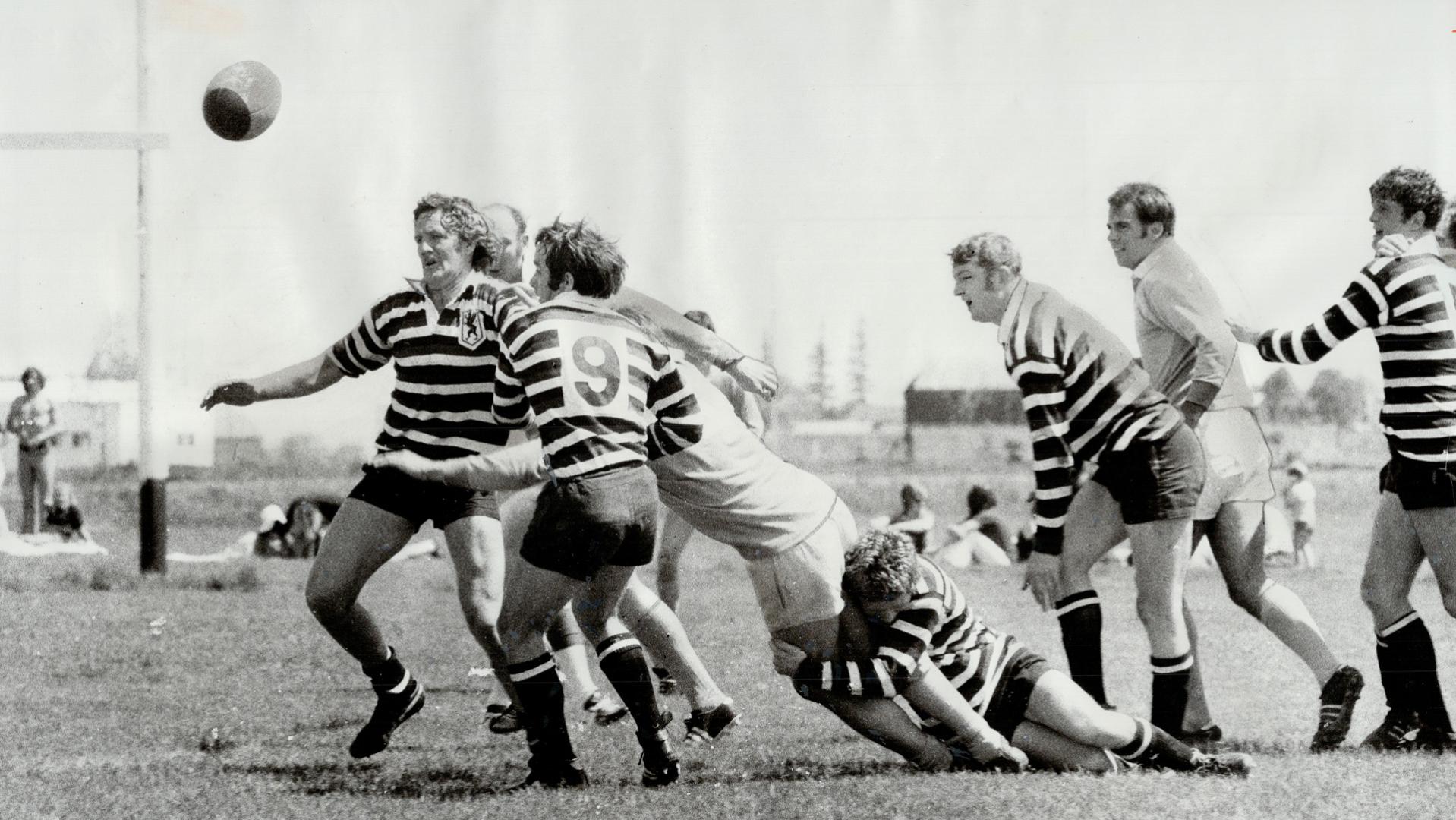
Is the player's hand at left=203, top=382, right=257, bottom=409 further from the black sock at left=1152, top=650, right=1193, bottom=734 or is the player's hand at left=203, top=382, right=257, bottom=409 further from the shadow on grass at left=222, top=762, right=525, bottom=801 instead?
the black sock at left=1152, top=650, right=1193, bottom=734

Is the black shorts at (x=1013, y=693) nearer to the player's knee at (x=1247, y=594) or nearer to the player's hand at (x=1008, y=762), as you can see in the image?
the player's hand at (x=1008, y=762)

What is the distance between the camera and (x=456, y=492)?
11.6ft

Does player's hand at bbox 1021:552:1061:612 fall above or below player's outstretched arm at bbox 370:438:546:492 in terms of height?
below

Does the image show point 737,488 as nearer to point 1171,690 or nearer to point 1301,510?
point 1171,690

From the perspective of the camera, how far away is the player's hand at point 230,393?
3.64m

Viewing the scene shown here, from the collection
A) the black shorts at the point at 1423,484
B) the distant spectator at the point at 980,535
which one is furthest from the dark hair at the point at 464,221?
the distant spectator at the point at 980,535

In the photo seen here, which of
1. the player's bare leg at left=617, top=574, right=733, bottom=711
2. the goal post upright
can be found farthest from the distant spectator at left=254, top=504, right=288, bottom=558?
the player's bare leg at left=617, top=574, right=733, bottom=711

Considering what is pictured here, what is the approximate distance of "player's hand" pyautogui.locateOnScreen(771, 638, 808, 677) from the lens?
3.32 meters

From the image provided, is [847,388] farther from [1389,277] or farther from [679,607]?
[1389,277]

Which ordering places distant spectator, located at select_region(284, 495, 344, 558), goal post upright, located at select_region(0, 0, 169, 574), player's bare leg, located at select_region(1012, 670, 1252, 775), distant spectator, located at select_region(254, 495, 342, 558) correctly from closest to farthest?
player's bare leg, located at select_region(1012, 670, 1252, 775), goal post upright, located at select_region(0, 0, 169, 574), distant spectator, located at select_region(254, 495, 342, 558), distant spectator, located at select_region(284, 495, 344, 558)

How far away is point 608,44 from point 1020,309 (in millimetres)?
1565

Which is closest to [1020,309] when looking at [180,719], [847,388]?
[847,388]

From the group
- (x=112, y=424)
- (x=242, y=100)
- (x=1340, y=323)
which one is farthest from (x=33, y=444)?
(x=1340, y=323)

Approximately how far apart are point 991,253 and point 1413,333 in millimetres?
1181
